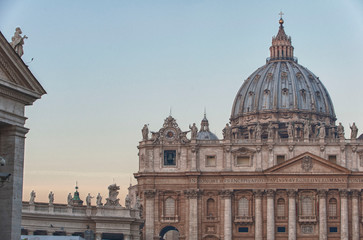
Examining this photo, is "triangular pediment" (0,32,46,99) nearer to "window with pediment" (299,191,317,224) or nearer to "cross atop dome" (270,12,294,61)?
"window with pediment" (299,191,317,224)

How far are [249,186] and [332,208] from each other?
34.1ft

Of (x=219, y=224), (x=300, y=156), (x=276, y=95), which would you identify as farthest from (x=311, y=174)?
(x=276, y=95)

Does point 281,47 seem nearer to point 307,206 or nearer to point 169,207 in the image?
point 307,206

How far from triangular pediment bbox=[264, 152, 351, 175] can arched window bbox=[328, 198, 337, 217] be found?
3574mm

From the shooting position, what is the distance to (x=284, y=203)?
109312 millimetres

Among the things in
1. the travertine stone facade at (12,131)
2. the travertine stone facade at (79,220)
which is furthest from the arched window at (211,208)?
the travertine stone facade at (12,131)

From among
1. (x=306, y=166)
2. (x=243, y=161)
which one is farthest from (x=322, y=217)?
(x=243, y=161)

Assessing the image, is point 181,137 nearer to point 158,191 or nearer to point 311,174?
point 158,191

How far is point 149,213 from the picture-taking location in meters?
108

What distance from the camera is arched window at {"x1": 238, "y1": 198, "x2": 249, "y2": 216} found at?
109188mm

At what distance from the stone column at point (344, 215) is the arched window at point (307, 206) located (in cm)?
373

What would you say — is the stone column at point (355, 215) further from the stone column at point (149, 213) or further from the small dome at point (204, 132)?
the small dome at point (204, 132)

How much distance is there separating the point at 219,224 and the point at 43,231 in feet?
120

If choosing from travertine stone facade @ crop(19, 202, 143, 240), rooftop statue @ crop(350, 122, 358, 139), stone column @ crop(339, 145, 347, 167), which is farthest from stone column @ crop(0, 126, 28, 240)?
rooftop statue @ crop(350, 122, 358, 139)
